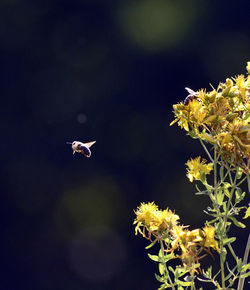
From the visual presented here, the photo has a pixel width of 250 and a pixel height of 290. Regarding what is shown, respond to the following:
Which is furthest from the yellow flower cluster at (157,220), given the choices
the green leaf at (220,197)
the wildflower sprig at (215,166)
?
the green leaf at (220,197)

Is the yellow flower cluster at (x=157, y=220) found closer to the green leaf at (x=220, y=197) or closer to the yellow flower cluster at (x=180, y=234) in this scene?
the yellow flower cluster at (x=180, y=234)

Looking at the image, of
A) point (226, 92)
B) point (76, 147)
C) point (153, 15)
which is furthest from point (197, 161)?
point (153, 15)

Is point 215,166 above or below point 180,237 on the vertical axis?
above

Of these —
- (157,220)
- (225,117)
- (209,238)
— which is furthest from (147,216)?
(225,117)

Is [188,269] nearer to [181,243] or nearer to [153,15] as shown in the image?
[181,243]

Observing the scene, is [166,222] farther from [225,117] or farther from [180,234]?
[225,117]

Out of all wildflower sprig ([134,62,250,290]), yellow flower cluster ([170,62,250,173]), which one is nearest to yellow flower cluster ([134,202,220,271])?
wildflower sprig ([134,62,250,290])
